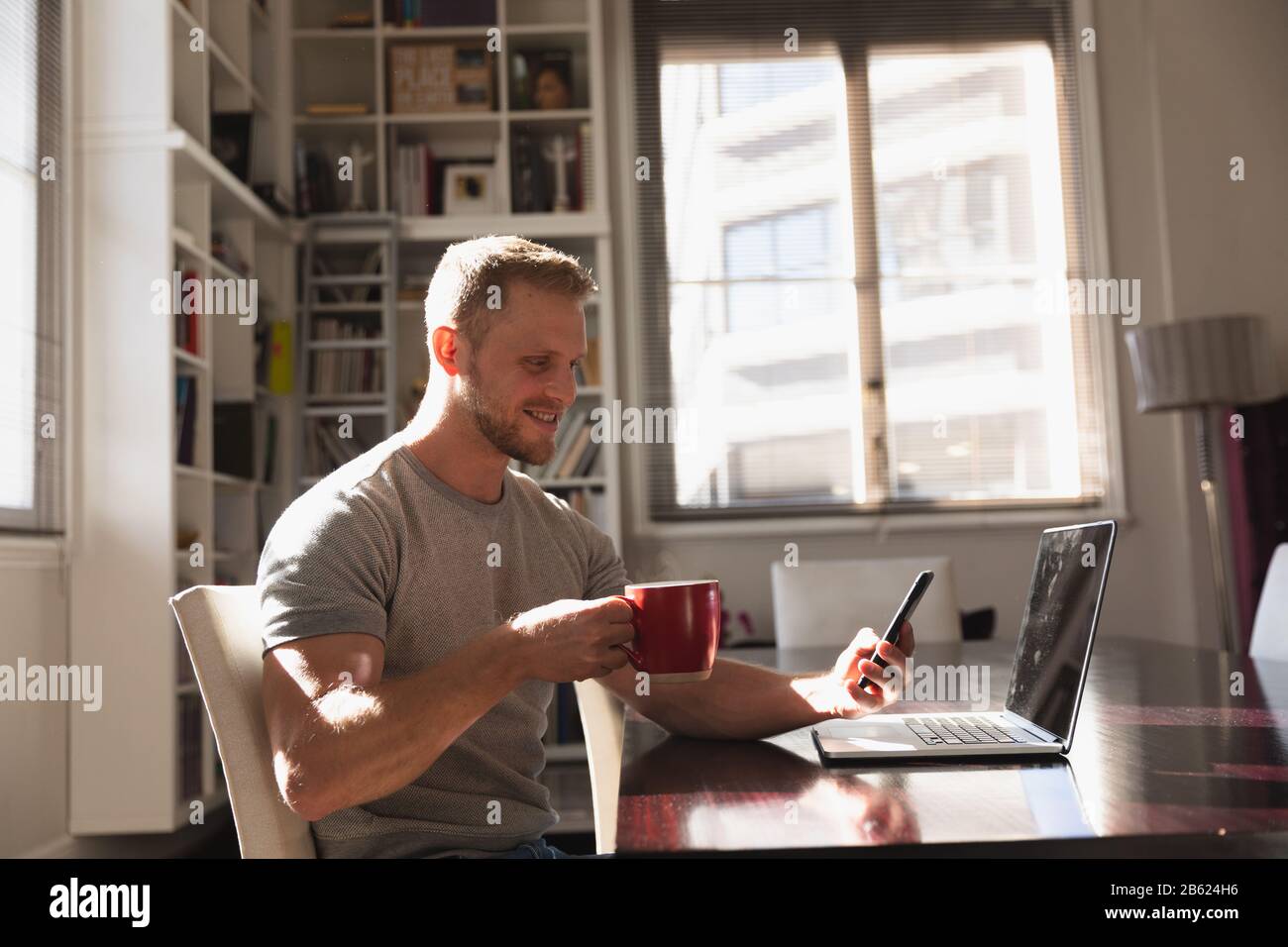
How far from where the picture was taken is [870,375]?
454 cm

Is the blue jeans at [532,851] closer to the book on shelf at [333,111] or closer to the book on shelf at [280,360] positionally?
the book on shelf at [280,360]

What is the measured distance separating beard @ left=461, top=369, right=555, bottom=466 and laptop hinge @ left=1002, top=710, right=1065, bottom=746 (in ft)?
2.00

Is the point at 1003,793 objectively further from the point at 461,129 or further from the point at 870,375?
the point at 461,129

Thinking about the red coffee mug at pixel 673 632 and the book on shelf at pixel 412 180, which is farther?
the book on shelf at pixel 412 180

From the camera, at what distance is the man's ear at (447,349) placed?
138cm

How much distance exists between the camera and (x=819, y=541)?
14.7 ft

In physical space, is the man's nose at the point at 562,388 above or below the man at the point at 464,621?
above

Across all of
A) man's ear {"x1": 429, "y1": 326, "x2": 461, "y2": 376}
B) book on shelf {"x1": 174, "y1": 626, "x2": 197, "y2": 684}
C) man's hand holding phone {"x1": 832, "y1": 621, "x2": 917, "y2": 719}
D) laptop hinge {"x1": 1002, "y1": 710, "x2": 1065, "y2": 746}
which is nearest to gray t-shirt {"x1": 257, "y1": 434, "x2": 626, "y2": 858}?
man's ear {"x1": 429, "y1": 326, "x2": 461, "y2": 376}

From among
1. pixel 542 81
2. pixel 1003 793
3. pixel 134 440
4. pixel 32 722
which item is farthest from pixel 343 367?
pixel 1003 793

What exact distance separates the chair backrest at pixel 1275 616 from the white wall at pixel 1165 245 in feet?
7.15

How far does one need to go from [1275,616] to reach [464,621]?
169 cm

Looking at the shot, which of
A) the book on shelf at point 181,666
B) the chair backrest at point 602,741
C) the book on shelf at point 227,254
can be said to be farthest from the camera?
the book on shelf at point 227,254

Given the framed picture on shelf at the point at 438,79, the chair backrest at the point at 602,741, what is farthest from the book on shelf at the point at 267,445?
the chair backrest at the point at 602,741
